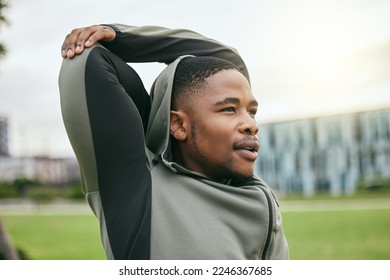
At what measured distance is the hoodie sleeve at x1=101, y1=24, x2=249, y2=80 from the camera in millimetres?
999

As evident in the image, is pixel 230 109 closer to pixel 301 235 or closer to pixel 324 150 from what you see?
pixel 324 150

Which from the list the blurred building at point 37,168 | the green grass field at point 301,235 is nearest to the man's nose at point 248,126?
the blurred building at point 37,168

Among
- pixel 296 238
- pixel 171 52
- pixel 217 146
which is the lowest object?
pixel 296 238

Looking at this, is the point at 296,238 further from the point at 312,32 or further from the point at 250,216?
the point at 250,216

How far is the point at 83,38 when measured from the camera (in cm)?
94

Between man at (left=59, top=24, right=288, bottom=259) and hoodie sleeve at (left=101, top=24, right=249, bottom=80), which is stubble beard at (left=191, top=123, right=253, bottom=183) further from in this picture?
hoodie sleeve at (left=101, top=24, right=249, bottom=80)

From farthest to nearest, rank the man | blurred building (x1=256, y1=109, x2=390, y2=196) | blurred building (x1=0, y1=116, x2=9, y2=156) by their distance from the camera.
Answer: blurred building (x1=256, y1=109, x2=390, y2=196)
blurred building (x1=0, y1=116, x2=9, y2=156)
the man

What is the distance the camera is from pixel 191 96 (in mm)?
963

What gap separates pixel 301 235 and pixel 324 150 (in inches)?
56.7

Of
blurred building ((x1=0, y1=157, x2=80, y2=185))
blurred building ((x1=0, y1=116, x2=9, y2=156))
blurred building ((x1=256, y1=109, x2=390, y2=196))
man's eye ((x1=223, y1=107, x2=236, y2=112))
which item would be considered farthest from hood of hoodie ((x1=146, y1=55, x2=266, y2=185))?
blurred building ((x1=0, y1=157, x2=80, y2=185))

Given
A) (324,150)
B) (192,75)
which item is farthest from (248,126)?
(324,150)

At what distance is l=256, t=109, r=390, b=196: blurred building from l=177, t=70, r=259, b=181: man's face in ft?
4.83
